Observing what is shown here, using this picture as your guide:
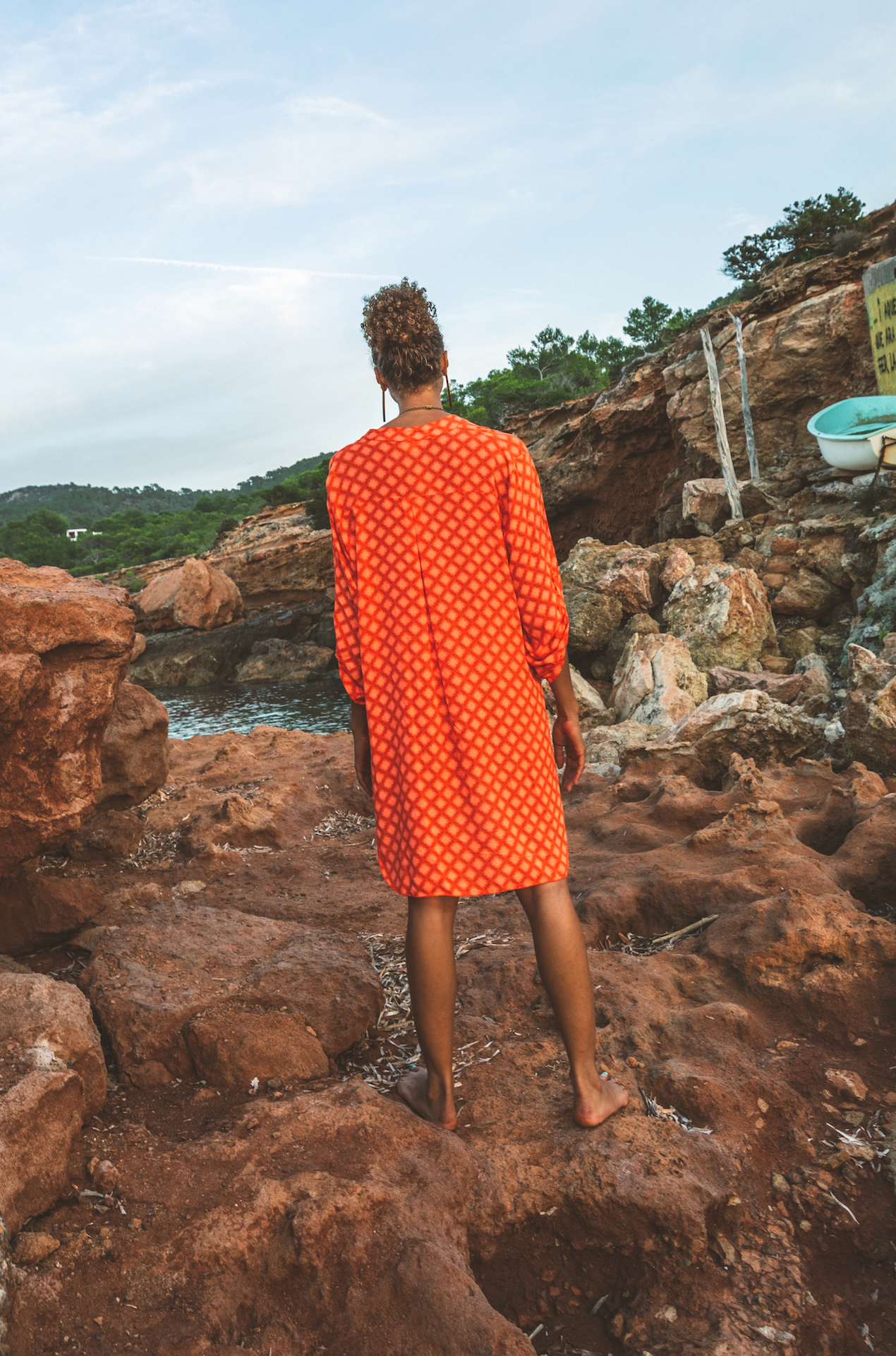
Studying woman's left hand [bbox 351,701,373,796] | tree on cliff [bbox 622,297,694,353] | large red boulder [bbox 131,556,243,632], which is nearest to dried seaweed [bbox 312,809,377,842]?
woman's left hand [bbox 351,701,373,796]

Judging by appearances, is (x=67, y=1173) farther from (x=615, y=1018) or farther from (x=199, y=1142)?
(x=615, y=1018)

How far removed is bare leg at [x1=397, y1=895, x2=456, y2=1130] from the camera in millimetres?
1787

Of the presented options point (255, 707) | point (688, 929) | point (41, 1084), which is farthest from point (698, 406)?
point (41, 1084)

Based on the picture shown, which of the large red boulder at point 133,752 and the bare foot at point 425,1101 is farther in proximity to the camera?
the large red boulder at point 133,752

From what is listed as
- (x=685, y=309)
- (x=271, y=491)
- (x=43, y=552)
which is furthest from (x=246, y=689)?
(x=685, y=309)

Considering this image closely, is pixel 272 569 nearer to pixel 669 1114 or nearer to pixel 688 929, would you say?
pixel 688 929

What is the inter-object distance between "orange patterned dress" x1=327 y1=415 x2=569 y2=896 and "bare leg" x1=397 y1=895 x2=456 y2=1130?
2.7 inches

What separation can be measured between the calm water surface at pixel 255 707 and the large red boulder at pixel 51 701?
A: 9142mm

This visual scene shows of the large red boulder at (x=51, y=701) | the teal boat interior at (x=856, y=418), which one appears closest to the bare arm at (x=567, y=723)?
the large red boulder at (x=51, y=701)

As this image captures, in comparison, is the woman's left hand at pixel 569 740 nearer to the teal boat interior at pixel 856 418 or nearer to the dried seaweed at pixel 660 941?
the dried seaweed at pixel 660 941

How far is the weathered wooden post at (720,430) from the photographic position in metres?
12.4

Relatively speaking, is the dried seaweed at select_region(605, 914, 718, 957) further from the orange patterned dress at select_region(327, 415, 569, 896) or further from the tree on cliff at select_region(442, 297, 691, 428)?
the tree on cliff at select_region(442, 297, 691, 428)

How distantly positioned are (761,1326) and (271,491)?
118 ft

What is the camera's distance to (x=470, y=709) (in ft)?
5.82
